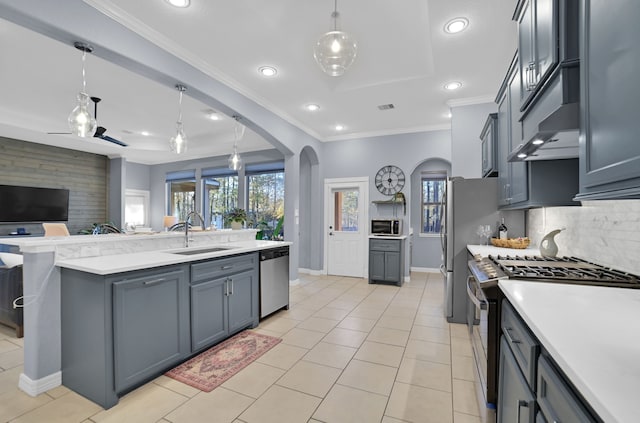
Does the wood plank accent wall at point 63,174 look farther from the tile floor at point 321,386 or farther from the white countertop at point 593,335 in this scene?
the white countertop at point 593,335

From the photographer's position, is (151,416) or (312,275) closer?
(151,416)

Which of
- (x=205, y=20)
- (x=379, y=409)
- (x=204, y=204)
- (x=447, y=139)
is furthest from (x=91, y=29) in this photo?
(x=204, y=204)

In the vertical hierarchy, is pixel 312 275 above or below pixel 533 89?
below

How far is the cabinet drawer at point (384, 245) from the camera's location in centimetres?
533

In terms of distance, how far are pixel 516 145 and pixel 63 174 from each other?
8.90 meters

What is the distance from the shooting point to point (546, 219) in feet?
9.47

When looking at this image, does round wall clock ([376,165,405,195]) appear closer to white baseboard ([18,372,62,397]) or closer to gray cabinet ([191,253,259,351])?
gray cabinet ([191,253,259,351])

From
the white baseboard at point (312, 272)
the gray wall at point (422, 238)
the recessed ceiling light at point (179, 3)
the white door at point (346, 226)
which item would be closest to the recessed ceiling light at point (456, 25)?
the recessed ceiling light at point (179, 3)

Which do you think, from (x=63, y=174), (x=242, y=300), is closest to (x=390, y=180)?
(x=242, y=300)

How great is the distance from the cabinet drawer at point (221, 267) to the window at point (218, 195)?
15.2 ft

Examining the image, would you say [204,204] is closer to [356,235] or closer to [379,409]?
[356,235]

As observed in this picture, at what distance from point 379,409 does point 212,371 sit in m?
1.34

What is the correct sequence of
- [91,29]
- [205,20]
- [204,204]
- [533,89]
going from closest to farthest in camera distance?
[533,89] → [91,29] → [205,20] → [204,204]

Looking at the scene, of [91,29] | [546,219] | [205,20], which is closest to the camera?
[91,29]
